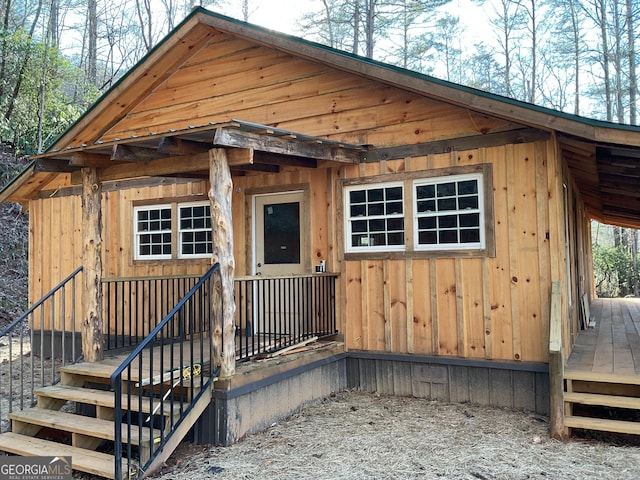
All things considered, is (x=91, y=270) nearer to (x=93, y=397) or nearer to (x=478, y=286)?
(x=93, y=397)

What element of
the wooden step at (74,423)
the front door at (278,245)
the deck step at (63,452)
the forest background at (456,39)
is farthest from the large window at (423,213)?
the forest background at (456,39)

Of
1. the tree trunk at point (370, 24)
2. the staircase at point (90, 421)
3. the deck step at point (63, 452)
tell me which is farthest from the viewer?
the tree trunk at point (370, 24)

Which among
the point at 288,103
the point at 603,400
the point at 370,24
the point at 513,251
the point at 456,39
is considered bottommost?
the point at 603,400

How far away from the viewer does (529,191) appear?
5547mm

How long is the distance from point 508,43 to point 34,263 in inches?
867

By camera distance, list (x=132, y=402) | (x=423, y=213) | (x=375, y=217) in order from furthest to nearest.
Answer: (x=375, y=217) < (x=423, y=213) < (x=132, y=402)

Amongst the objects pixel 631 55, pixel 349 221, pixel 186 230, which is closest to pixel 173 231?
pixel 186 230

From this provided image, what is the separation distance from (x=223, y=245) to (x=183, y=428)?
5.29 feet

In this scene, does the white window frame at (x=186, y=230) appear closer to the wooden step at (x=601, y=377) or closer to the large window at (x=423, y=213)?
the large window at (x=423, y=213)

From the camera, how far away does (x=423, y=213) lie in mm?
6117

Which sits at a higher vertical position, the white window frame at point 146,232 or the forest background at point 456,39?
the forest background at point 456,39

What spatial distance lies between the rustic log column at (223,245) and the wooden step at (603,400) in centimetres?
310

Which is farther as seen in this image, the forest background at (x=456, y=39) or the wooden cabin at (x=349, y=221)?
the forest background at (x=456, y=39)

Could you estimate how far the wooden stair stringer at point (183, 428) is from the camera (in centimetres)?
418
